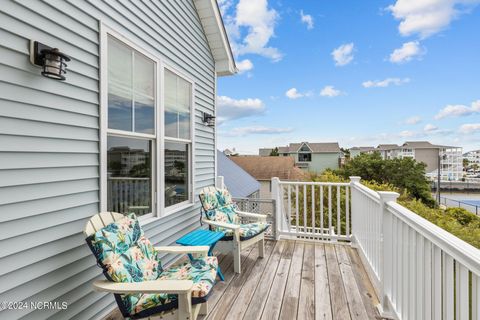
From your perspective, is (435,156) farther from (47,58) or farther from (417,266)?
(47,58)

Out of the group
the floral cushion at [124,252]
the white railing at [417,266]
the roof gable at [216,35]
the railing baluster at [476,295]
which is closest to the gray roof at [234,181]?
the roof gable at [216,35]

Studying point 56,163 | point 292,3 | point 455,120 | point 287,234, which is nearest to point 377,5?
point 292,3

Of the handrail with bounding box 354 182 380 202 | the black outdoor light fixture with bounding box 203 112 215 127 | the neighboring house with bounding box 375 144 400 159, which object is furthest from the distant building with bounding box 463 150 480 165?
the black outdoor light fixture with bounding box 203 112 215 127

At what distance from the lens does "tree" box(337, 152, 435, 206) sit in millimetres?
23438

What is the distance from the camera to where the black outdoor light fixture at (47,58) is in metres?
1.80

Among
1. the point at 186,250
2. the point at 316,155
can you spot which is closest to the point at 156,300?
the point at 186,250

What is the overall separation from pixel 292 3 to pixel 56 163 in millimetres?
10160

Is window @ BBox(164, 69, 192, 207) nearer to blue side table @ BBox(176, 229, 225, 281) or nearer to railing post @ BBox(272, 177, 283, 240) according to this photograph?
blue side table @ BBox(176, 229, 225, 281)

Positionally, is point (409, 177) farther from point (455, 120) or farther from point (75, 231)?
point (75, 231)

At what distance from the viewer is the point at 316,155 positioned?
1435 inches

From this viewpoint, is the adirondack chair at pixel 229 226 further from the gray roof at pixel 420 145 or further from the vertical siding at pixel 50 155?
the gray roof at pixel 420 145

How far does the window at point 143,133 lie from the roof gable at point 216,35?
1214 millimetres

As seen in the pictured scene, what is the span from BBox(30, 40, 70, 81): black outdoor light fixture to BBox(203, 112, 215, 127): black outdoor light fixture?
281cm

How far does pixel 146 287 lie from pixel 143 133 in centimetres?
176
